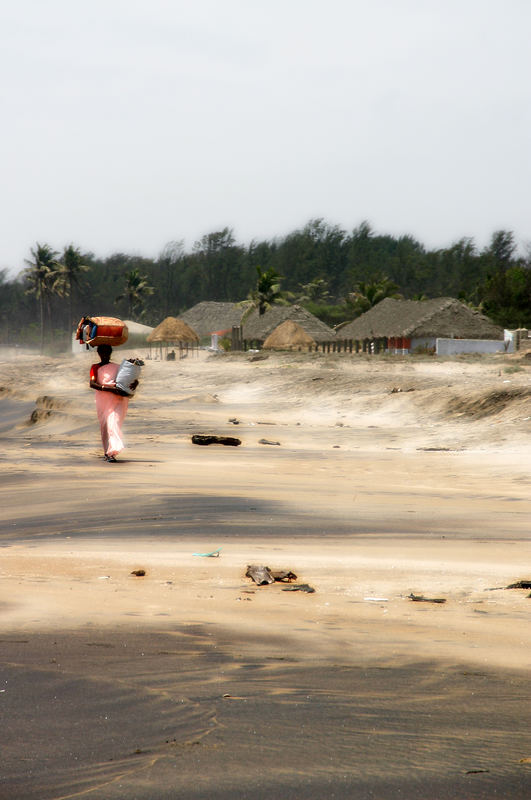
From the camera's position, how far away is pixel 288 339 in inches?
2121

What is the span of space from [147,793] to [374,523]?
199 inches

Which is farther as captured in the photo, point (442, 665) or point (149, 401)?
point (149, 401)

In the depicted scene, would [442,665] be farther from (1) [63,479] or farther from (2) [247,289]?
(2) [247,289]

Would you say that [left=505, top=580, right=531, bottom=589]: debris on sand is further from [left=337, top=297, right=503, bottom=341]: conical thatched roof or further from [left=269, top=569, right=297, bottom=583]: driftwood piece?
[left=337, top=297, right=503, bottom=341]: conical thatched roof

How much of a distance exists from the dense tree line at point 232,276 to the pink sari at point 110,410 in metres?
70.5

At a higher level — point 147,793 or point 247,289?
point 247,289

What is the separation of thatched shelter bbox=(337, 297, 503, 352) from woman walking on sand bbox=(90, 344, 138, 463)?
38.5 m

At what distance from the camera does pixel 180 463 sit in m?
11.4

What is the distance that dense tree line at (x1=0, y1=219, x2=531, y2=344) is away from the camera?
309 ft

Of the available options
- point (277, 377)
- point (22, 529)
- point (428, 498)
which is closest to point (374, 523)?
point (428, 498)

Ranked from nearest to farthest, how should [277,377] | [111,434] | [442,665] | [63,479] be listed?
[442,665], [63,479], [111,434], [277,377]

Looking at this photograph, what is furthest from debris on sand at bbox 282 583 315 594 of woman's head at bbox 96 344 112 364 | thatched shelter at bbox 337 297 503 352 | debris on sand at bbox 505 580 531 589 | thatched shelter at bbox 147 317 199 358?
thatched shelter at bbox 147 317 199 358

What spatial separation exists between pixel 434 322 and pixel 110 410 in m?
42.2

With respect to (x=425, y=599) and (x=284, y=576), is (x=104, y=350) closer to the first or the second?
(x=284, y=576)
